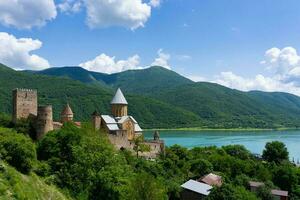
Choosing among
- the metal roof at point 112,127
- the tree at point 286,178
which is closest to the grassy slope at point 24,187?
the metal roof at point 112,127

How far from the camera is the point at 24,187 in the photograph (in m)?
16.4

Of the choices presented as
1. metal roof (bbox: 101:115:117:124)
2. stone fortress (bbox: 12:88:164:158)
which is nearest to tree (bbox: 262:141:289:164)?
stone fortress (bbox: 12:88:164:158)

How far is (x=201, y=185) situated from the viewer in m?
29.9

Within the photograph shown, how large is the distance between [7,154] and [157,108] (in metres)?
135

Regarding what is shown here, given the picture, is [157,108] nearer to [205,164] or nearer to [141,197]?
[205,164]

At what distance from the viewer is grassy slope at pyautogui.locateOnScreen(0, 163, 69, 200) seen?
48.1 feet

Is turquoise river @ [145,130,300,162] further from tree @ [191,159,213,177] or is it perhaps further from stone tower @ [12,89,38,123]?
stone tower @ [12,89,38,123]

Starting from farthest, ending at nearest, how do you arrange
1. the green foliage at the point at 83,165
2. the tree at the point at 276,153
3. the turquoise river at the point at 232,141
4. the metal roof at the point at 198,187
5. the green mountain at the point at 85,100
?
1. the green mountain at the point at 85,100
2. the turquoise river at the point at 232,141
3. the tree at the point at 276,153
4. the metal roof at the point at 198,187
5. the green foliage at the point at 83,165

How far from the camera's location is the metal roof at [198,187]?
93.6ft

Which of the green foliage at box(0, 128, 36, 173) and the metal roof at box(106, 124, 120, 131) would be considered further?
the metal roof at box(106, 124, 120, 131)

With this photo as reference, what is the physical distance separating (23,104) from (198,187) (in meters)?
14.3

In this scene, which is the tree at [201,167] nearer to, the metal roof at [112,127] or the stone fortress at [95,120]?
the stone fortress at [95,120]

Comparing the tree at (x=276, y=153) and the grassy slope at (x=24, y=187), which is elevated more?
the grassy slope at (x=24, y=187)

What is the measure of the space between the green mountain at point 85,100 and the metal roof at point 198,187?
299 feet
